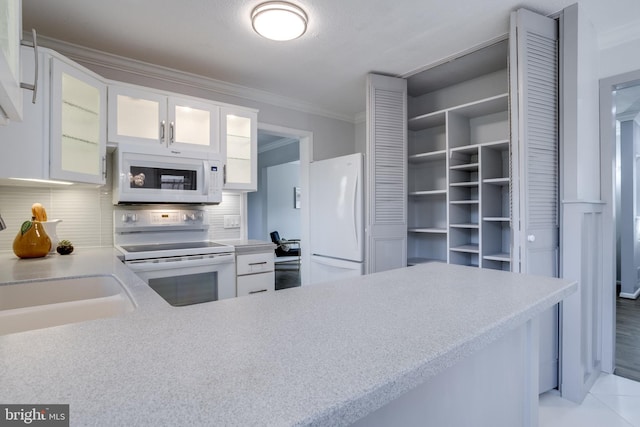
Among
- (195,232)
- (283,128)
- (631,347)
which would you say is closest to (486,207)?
(631,347)

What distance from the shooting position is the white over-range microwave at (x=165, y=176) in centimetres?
245

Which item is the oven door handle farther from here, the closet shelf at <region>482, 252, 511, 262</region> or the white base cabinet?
the closet shelf at <region>482, 252, 511, 262</region>

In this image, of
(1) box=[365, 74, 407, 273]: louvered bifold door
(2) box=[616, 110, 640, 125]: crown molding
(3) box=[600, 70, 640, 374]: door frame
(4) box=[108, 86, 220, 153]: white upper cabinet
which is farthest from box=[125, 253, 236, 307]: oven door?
(2) box=[616, 110, 640, 125]: crown molding

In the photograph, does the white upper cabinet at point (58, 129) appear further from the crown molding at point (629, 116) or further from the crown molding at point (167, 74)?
the crown molding at point (629, 116)

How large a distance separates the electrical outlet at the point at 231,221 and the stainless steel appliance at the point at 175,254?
22cm

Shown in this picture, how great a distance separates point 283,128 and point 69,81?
6.50 feet

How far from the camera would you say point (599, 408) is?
2.02m

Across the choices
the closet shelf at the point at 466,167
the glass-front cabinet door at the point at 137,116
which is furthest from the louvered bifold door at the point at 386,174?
the glass-front cabinet door at the point at 137,116

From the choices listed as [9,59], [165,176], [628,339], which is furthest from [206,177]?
[628,339]

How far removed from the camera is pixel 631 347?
278cm

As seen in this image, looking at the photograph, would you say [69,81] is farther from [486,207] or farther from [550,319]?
[550,319]

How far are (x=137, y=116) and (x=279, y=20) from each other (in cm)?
135

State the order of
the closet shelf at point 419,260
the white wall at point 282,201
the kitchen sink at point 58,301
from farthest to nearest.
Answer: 1. the white wall at point 282,201
2. the closet shelf at point 419,260
3. the kitchen sink at point 58,301
